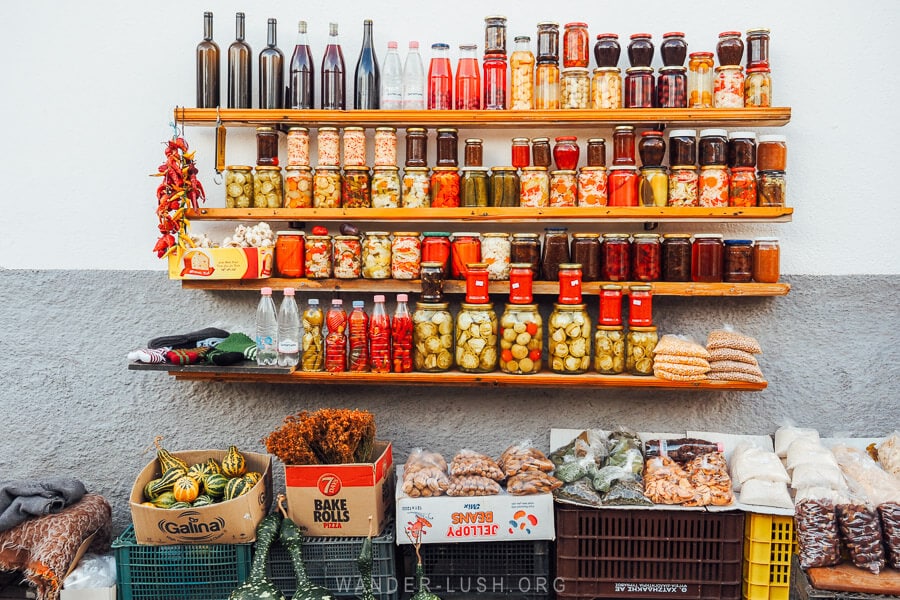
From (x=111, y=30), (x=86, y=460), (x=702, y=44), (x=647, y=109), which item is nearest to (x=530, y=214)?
(x=647, y=109)

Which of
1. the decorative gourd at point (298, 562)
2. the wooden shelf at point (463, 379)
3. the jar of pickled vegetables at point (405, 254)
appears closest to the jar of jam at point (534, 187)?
the jar of pickled vegetables at point (405, 254)

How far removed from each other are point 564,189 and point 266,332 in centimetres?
129

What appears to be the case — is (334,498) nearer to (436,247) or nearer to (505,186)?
(436,247)

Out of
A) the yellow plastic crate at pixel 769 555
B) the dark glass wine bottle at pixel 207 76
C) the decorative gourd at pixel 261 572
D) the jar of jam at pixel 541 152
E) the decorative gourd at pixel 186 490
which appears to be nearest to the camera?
the decorative gourd at pixel 261 572

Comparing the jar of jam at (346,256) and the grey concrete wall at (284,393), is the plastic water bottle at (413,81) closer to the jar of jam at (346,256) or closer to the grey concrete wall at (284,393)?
the jar of jam at (346,256)

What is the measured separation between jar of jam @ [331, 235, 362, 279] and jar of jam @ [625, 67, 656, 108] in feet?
3.98

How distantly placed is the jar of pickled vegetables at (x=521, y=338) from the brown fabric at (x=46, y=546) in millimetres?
1753

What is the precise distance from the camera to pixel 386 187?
315 cm

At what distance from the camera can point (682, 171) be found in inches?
121

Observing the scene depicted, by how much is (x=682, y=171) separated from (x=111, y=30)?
8.03ft

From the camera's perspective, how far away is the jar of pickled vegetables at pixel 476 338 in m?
3.07

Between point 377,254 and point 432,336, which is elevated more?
point 377,254

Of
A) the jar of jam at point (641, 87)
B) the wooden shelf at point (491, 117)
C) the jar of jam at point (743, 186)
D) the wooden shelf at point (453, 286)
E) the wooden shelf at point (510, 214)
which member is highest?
the jar of jam at point (641, 87)

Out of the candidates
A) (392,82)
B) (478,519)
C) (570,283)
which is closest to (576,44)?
(392,82)
